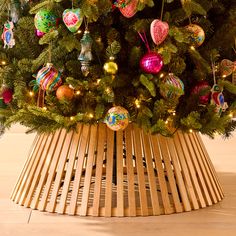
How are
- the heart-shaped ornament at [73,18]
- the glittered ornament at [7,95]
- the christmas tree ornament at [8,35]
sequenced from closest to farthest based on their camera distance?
the heart-shaped ornament at [73,18] → the christmas tree ornament at [8,35] → the glittered ornament at [7,95]

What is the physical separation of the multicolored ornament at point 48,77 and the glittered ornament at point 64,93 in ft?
0.07

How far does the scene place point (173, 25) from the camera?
4.34 feet

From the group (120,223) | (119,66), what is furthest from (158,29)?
(120,223)

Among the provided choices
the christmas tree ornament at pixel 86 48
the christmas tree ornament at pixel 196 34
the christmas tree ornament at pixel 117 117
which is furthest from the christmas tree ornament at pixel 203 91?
the christmas tree ornament at pixel 86 48

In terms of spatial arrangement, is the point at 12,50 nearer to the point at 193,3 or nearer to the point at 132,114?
the point at 132,114

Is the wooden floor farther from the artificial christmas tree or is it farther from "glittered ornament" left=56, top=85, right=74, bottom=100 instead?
"glittered ornament" left=56, top=85, right=74, bottom=100

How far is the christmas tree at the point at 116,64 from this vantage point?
4.22 ft

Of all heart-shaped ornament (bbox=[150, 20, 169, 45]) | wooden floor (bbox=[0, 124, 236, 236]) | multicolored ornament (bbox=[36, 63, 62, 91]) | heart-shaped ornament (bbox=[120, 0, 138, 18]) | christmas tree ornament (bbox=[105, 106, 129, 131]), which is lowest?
wooden floor (bbox=[0, 124, 236, 236])

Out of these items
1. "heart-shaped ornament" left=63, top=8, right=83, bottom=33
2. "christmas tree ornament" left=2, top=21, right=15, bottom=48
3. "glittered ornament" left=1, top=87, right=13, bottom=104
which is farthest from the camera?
"glittered ornament" left=1, top=87, right=13, bottom=104

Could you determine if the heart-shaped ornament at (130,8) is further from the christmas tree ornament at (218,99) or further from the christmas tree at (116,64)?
the christmas tree ornament at (218,99)

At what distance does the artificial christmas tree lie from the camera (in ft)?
4.23

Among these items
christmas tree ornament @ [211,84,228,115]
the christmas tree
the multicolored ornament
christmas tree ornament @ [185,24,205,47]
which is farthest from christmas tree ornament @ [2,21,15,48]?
christmas tree ornament @ [211,84,228,115]

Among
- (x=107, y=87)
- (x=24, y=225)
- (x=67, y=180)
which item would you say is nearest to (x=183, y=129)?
(x=107, y=87)

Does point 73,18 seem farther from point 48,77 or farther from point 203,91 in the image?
point 203,91
